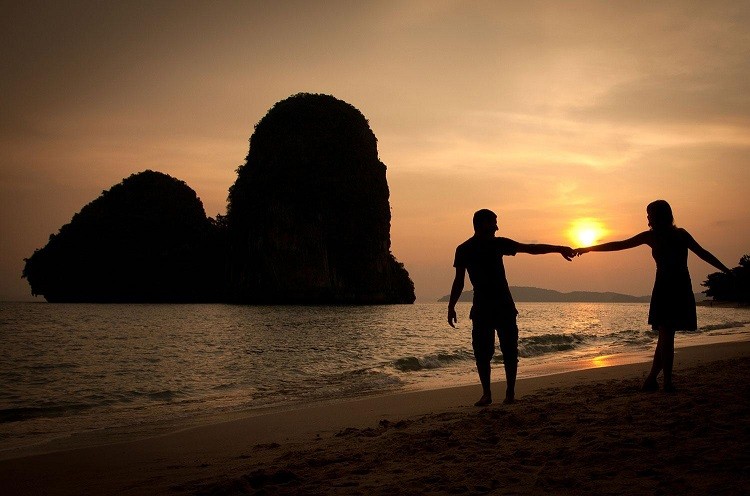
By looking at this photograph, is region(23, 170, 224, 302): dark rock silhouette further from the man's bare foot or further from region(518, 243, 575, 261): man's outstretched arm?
the man's bare foot

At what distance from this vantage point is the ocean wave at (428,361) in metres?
12.1

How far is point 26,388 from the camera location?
9523mm

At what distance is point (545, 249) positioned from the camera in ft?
18.6

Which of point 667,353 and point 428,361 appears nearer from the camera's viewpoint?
point 667,353

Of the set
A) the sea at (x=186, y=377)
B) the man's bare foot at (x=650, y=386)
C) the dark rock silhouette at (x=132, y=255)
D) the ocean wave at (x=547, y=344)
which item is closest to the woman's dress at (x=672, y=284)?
the man's bare foot at (x=650, y=386)

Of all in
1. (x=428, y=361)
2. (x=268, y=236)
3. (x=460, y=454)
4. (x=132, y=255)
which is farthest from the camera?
(x=132, y=255)

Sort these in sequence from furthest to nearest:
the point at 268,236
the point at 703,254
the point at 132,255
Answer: the point at 132,255, the point at 268,236, the point at 703,254

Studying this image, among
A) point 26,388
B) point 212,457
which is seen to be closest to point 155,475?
point 212,457

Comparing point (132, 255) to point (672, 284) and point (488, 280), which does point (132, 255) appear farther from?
point (672, 284)

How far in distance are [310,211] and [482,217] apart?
7176cm

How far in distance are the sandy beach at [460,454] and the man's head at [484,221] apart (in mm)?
1638

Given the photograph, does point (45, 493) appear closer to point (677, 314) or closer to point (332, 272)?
point (677, 314)

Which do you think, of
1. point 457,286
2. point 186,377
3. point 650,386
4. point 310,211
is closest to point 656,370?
point 650,386

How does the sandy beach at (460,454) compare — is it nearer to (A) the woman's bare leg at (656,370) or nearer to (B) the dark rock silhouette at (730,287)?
(A) the woman's bare leg at (656,370)
